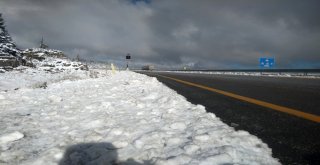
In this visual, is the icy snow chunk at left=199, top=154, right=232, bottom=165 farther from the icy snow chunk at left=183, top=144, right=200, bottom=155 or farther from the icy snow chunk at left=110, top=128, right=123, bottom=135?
the icy snow chunk at left=110, top=128, right=123, bottom=135

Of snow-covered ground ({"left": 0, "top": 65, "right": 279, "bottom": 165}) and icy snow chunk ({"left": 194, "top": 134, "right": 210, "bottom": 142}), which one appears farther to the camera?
icy snow chunk ({"left": 194, "top": 134, "right": 210, "bottom": 142})

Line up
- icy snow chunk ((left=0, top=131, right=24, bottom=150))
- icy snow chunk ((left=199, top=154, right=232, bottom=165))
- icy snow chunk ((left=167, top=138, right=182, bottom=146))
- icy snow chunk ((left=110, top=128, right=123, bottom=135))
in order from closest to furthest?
icy snow chunk ((left=199, top=154, right=232, bottom=165)) < icy snow chunk ((left=167, top=138, right=182, bottom=146)) < icy snow chunk ((left=0, top=131, right=24, bottom=150)) < icy snow chunk ((left=110, top=128, right=123, bottom=135))

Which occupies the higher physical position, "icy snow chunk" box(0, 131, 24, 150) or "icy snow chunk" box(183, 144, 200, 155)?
"icy snow chunk" box(183, 144, 200, 155)

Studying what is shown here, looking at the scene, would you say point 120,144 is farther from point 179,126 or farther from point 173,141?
point 179,126

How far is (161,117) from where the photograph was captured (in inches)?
158

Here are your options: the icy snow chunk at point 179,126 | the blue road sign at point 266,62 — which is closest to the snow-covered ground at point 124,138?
the icy snow chunk at point 179,126

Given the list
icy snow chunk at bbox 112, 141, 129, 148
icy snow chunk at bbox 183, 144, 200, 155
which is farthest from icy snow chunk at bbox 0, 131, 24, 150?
icy snow chunk at bbox 183, 144, 200, 155

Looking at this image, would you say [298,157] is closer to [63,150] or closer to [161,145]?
[161,145]

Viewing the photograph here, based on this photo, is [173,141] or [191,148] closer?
[191,148]

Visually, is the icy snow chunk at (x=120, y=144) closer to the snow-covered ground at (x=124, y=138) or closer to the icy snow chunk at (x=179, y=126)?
the snow-covered ground at (x=124, y=138)

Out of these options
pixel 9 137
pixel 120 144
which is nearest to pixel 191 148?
pixel 120 144

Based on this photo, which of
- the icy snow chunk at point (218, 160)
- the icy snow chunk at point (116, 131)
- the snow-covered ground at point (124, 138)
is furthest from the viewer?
the icy snow chunk at point (116, 131)

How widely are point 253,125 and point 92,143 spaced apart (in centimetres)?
204

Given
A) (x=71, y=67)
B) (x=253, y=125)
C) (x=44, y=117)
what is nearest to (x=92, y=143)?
(x=44, y=117)
